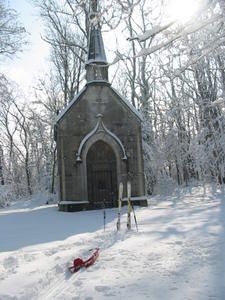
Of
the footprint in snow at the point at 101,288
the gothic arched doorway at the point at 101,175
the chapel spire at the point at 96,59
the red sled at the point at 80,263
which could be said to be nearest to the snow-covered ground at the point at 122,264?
the footprint in snow at the point at 101,288

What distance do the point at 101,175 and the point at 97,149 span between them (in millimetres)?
1361

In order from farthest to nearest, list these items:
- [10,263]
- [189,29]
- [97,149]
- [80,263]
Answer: [97,149] < [10,263] < [80,263] < [189,29]

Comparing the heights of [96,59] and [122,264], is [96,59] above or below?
above

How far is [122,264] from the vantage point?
6.03m

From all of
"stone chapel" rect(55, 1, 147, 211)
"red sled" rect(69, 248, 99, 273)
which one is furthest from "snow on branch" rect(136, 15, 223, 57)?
"stone chapel" rect(55, 1, 147, 211)

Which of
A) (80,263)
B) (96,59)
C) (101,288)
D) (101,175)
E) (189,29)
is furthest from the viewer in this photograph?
(96,59)

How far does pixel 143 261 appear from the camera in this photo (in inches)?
243

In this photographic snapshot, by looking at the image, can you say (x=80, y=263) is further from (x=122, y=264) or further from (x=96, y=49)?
(x=96, y=49)

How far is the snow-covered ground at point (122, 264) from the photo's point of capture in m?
4.70

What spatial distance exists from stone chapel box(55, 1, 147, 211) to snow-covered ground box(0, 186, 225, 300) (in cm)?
775

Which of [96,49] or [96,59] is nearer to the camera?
[96,59]

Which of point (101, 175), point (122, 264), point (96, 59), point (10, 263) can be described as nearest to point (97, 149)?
point (101, 175)

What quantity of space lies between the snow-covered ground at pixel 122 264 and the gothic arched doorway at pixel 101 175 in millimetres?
8103

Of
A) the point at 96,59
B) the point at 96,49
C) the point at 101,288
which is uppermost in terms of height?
the point at 96,49
